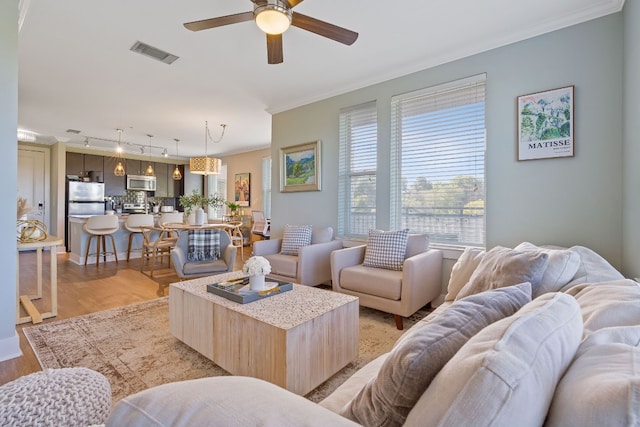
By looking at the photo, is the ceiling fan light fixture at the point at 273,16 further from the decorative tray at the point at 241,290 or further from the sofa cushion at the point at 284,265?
the sofa cushion at the point at 284,265

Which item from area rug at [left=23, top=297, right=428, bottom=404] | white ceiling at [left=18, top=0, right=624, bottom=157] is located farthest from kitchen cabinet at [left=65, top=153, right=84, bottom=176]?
area rug at [left=23, top=297, right=428, bottom=404]

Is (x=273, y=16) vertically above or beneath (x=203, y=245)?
above

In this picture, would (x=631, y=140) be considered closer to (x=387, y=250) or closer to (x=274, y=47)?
(x=387, y=250)

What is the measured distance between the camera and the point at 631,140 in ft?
A: 6.65

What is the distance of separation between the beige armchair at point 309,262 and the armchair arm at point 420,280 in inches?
44.1

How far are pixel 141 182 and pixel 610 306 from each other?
949 centimetres

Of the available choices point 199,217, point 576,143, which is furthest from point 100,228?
point 576,143

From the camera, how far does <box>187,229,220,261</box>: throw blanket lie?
363 centimetres

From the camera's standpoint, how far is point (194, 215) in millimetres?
4438

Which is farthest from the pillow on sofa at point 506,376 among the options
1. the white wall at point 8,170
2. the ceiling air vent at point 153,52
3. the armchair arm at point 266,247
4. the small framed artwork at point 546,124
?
the ceiling air vent at point 153,52

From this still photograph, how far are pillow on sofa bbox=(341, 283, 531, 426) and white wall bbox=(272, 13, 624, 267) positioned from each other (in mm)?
2305

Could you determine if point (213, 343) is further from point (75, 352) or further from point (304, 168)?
point (304, 168)

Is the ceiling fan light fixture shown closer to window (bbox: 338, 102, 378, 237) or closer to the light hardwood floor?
window (bbox: 338, 102, 378, 237)

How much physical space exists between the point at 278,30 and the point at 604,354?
2.23 meters
